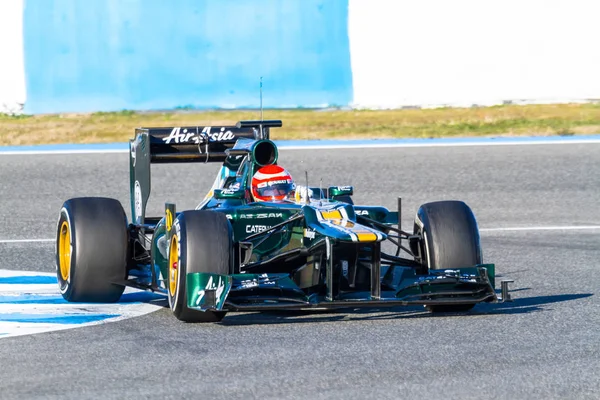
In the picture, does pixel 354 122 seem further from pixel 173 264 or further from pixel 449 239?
pixel 173 264

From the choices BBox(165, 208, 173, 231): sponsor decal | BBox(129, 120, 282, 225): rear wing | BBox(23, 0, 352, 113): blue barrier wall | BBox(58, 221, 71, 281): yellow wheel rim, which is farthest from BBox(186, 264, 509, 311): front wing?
BBox(23, 0, 352, 113): blue barrier wall

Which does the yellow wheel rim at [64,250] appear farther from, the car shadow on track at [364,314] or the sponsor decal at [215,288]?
the sponsor decal at [215,288]

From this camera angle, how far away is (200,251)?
24.9 feet

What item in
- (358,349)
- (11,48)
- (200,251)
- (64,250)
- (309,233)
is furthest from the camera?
(11,48)

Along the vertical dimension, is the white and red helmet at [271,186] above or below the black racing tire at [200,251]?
above

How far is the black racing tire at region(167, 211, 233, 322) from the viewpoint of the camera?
7586 mm

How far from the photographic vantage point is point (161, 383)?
19.7ft

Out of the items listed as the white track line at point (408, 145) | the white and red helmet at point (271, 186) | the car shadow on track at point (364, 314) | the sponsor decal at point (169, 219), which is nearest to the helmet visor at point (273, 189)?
the white and red helmet at point (271, 186)

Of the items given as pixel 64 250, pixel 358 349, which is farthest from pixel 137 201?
pixel 358 349

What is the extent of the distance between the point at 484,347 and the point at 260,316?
1.82 meters

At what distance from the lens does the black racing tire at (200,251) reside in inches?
299

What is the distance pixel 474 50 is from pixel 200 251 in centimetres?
1196

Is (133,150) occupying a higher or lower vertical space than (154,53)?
lower

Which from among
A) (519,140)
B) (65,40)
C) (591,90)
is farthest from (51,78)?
(591,90)
